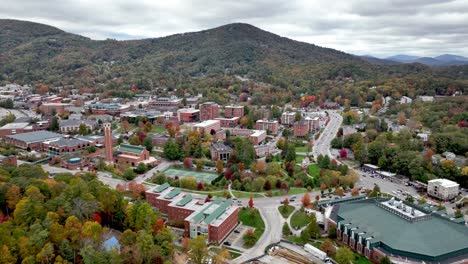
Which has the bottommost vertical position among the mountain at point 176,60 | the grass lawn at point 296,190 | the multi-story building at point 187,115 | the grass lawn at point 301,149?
the grass lawn at point 296,190

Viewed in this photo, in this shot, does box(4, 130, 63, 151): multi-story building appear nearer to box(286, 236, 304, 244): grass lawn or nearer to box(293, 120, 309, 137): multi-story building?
box(293, 120, 309, 137): multi-story building

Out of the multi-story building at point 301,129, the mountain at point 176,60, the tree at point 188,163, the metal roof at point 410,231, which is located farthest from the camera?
the mountain at point 176,60

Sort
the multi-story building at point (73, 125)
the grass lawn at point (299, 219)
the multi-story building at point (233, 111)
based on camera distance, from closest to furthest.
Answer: the grass lawn at point (299, 219) < the multi-story building at point (73, 125) < the multi-story building at point (233, 111)

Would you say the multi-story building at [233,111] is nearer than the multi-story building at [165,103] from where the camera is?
Yes

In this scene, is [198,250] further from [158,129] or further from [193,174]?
[158,129]

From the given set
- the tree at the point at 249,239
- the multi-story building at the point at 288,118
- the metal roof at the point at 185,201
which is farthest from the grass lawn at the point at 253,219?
the multi-story building at the point at 288,118

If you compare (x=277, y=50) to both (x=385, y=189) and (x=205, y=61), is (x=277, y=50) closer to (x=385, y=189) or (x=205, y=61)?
(x=205, y=61)

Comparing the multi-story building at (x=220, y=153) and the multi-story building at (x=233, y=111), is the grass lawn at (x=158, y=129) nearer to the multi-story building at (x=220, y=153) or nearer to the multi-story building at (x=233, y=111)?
the multi-story building at (x=233, y=111)
